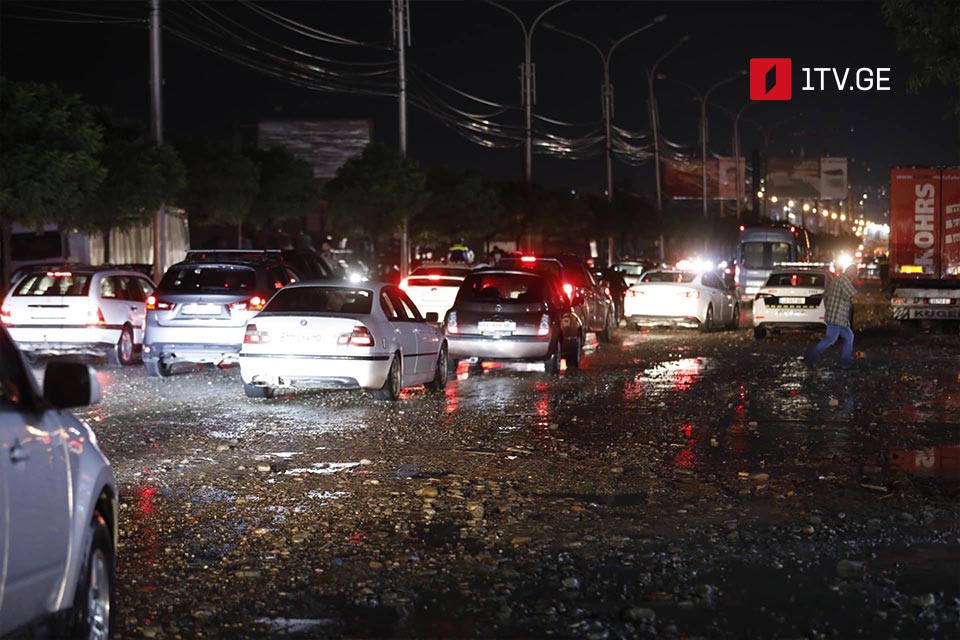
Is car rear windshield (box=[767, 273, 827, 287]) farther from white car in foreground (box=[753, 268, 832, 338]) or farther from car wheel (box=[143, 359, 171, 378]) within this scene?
car wheel (box=[143, 359, 171, 378])

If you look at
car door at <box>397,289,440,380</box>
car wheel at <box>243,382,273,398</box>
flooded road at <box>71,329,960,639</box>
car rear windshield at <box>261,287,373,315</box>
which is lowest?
flooded road at <box>71,329,960,639</box>

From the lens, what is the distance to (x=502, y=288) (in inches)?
878

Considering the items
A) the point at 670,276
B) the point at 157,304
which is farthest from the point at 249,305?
the point at 670,276

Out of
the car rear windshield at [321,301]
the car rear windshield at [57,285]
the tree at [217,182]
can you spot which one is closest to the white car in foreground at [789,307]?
the car rear windshield at [57,285]

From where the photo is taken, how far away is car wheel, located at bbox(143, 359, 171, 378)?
67.5ft

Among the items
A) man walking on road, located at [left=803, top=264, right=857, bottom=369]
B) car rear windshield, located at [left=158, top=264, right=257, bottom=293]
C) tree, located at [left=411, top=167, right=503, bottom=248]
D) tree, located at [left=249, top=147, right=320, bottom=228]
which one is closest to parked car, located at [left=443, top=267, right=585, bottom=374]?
car rear windshield, located at [left=158, top=264, right=257, bottom=293]

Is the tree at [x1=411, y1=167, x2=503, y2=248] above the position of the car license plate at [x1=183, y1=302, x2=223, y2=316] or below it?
above

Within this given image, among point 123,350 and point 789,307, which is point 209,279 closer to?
point 123,350

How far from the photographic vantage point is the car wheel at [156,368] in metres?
20.6

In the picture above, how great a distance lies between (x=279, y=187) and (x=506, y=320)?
3072 cm

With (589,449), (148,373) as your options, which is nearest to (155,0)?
(148,373)

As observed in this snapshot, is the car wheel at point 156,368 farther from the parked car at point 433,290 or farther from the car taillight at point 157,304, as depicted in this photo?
the parked car at point 433,290

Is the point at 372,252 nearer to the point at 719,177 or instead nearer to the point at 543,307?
the point at 543,307

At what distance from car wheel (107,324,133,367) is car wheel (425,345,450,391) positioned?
5948 millimetres
